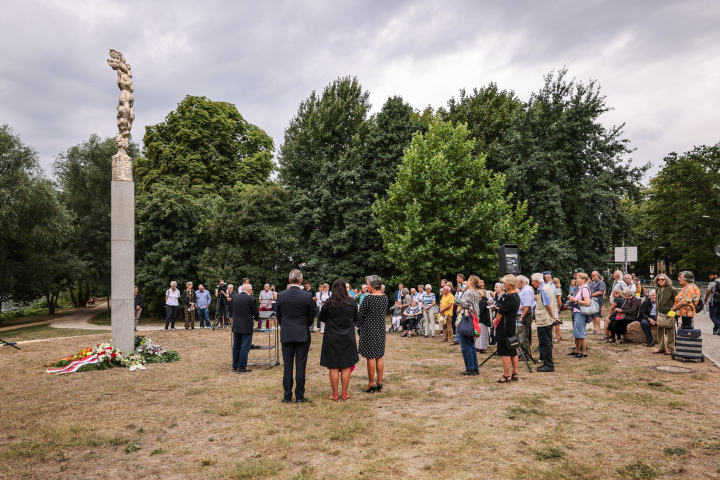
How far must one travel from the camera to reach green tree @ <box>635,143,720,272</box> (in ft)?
140

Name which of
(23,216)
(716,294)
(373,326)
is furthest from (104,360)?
(23,216)

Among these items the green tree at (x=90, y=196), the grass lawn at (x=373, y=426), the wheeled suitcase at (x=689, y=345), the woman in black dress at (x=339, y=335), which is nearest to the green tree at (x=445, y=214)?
the wheeled suitcase at (x=689, y=345)

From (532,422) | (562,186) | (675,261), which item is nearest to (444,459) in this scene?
(532,422)

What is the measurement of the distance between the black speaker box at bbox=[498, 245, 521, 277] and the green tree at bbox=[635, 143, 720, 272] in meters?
35.4

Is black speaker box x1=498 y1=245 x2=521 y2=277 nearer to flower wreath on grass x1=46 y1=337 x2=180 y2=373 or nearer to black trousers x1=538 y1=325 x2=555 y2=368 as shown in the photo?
black trousers x1=538 y1=325 x2=555 y2=368

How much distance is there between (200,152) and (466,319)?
25684 mm

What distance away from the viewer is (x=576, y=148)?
1077 inches

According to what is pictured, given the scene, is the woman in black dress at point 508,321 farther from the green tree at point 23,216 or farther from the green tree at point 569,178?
the green tree at point 23,216

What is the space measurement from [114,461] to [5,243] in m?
27.7

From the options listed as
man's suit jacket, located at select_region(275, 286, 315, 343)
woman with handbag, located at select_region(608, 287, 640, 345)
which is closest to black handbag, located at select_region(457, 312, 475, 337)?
man's suit jacket, located at select_region(275, 286, 315, 343)

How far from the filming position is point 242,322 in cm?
959

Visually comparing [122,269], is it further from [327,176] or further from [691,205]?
[691,205]

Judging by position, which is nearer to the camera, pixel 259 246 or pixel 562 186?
pixel 259 246

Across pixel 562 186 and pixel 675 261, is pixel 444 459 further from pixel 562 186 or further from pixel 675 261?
pixel 675 261
